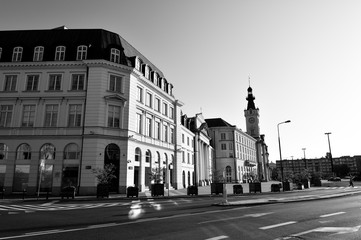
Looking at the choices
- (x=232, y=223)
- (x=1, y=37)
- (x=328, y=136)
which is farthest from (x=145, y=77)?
(x=328, y=136)

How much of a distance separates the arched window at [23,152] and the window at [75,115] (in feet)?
17.6

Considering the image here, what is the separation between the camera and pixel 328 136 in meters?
61.8

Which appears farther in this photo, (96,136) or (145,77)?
(145,77)

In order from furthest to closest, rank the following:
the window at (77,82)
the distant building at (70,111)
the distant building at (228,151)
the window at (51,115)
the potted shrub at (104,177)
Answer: the distant building at (228,151)
the window at (77,82)
the window at (51,115)
the distant building at (70,111)
the potted shrub at (104,177)

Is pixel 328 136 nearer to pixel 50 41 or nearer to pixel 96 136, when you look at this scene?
pixel 96 136

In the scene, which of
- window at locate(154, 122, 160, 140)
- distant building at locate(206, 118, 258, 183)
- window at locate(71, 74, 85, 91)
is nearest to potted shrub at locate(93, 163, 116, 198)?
window at locate(71, 74, 85, 91)

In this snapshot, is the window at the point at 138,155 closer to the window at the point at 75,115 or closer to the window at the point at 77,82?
the window at the point at 75,115

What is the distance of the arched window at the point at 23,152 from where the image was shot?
99.0 feet

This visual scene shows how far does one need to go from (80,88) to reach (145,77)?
9.00 m

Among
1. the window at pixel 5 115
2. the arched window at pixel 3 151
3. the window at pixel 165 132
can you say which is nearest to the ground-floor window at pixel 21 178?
the arched window at pixel 3 151

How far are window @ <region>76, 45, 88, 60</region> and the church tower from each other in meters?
99.6

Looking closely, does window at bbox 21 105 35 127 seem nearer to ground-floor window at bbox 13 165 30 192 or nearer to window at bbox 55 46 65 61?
ground-floor window at bbox 13 165 30 192

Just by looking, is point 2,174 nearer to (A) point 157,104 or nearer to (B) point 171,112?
(A) point 157,104

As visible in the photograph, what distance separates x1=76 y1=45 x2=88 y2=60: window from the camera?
32.9m
